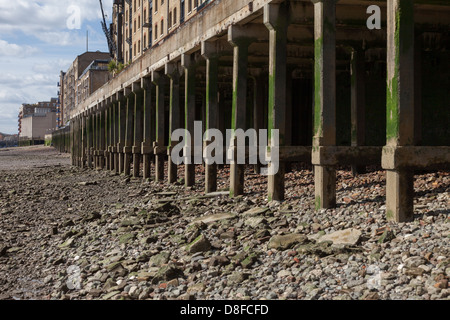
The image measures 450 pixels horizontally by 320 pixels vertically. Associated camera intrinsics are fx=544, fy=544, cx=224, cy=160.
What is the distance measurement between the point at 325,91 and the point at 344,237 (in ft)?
8.32

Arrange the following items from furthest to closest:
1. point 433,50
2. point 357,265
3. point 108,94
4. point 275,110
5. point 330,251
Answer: point 108,94
point 433,50
point 275,110
point 330,251
point 357,265

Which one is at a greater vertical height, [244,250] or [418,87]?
[418,87]

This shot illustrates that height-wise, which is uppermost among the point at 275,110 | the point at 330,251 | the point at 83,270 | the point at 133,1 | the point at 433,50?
the point at 133,1

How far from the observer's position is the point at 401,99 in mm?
7105

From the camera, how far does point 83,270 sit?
779 centimetres

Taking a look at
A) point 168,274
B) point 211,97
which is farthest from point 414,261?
point 211,97

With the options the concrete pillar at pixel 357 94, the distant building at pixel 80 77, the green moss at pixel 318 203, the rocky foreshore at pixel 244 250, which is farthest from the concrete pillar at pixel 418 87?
the distant building at pixel 80 77

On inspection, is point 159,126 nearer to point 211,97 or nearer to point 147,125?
point 147,125

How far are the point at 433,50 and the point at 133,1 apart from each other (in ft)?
135

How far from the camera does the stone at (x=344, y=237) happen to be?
669 cm

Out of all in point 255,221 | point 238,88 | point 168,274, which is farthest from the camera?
point 238,88

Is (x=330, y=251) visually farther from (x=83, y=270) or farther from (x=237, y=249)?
(x=83, y=270)

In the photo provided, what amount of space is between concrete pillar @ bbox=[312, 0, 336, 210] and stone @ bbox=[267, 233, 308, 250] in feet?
4.68
